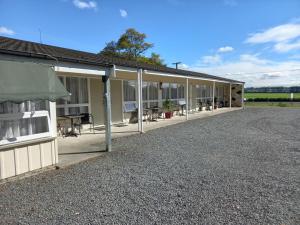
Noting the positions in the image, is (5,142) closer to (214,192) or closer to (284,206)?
(214,192)

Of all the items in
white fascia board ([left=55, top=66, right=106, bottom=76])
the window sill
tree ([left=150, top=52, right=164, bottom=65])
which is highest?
tree ([left=150, top=52, right=164, bottom=65])

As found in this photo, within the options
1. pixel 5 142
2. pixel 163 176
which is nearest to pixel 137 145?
pixel 163 176

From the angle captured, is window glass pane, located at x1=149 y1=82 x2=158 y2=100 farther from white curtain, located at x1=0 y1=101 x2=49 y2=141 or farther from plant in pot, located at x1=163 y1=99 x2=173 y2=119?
white curtain, located at x1=0 y1=101 x2=49 y2=141

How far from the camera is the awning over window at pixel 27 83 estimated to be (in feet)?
13.7

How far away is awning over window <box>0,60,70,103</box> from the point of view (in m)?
4.16

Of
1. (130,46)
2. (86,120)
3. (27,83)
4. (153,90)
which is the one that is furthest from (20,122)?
(130,46)

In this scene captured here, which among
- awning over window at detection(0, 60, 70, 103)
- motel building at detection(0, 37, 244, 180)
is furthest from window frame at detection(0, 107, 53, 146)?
awning over window at detection(0, 60, 70, 103)

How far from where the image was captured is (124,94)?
1262cm

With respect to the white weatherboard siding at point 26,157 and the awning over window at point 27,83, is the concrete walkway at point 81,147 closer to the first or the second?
the white weatherboard siding at point 26,157

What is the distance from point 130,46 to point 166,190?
37928mm

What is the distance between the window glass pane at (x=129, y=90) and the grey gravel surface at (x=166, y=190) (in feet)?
21.0

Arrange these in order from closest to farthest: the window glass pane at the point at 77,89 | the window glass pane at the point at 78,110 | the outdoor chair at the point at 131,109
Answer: the window glass pane at the point at 77,89
the window glass pane at the point at 78,110
the outdoor chair at the point at 131,109

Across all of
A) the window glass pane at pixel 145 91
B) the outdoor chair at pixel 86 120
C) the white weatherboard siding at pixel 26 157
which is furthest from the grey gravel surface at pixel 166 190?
the window glass pane at pixel 145 91

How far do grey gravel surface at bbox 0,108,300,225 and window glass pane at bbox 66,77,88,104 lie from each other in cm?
407
